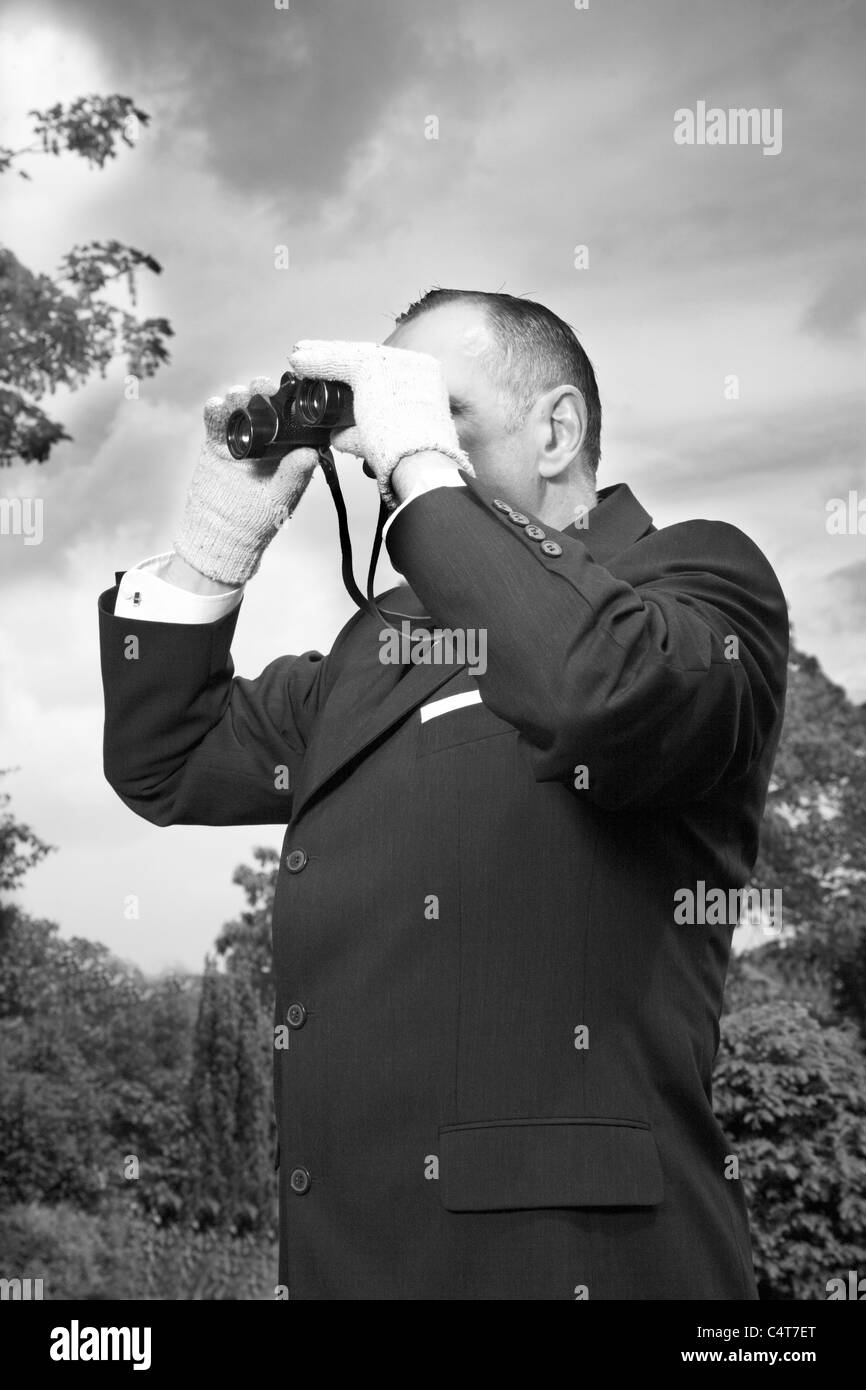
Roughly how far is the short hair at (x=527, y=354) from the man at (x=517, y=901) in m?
0.07

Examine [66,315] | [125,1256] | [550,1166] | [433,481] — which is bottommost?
[125,1256]

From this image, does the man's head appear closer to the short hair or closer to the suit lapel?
the short hair

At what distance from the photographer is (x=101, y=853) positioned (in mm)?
7148

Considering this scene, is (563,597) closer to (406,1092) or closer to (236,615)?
(406,1092)

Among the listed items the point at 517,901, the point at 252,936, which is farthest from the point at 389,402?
the point at 252,936

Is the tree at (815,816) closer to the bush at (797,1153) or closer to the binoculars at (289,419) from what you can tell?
the bush at (797,1153)

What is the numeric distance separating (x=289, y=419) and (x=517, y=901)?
27.8 inches

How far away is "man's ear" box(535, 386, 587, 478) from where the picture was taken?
184 centimetres

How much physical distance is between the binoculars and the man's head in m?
0.20

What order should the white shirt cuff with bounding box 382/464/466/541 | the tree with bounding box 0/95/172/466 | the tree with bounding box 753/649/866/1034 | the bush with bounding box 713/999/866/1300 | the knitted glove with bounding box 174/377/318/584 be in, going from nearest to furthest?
the white shirt cuff with bounding box 382/464/466/541, the knitted glove with bounding box 174/377/318/584, the bush with bounding box 713/999/866/1300, the tree with bounding box 0/95/172/466, the tree with bounding box 753/649/866/1034

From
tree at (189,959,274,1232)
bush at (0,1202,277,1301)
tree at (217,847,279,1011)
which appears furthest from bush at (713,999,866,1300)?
tree at (217,847,279,1011)

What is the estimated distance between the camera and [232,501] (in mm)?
1920

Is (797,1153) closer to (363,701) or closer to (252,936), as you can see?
(252,936)
